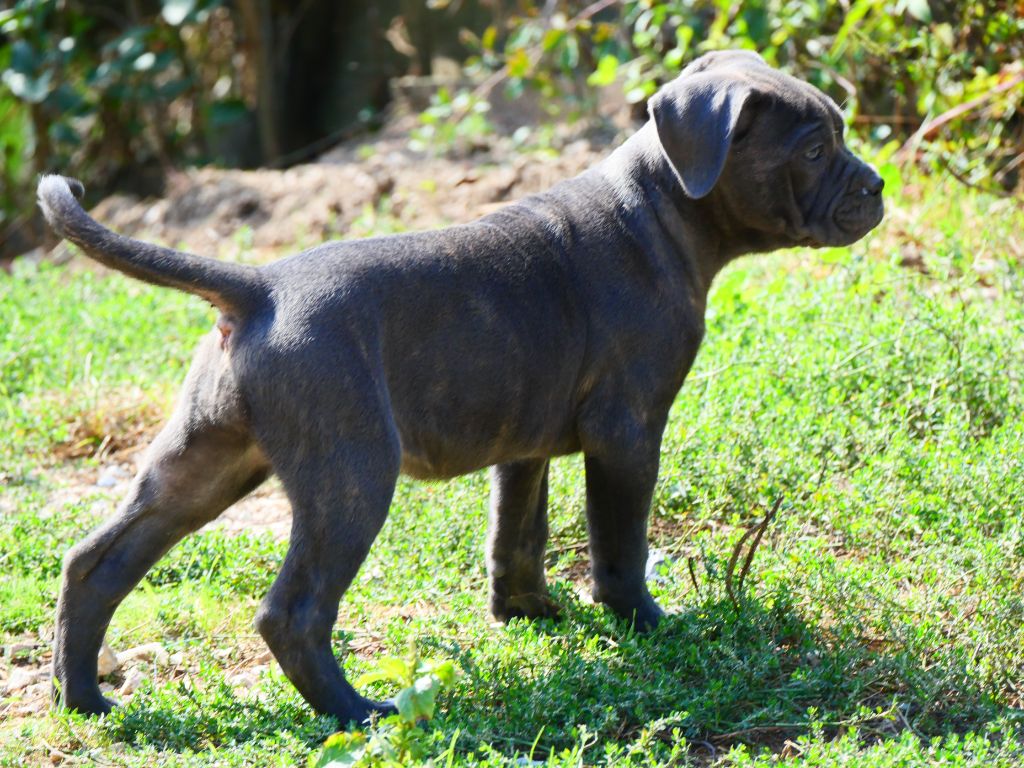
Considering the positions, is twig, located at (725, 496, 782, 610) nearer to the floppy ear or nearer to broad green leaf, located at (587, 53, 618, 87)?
the floppy ear

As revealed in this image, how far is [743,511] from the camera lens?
549 centimetres

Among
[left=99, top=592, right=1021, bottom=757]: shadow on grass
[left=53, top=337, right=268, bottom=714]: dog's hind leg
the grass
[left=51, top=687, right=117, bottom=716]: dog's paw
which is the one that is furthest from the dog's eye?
[left=51, top=687, right=117, bottom=716]: dog's paw

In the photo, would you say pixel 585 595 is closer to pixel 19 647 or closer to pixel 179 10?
pixel 19 647

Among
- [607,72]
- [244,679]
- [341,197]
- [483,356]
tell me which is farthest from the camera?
[341,197]

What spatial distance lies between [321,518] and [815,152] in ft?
6.89

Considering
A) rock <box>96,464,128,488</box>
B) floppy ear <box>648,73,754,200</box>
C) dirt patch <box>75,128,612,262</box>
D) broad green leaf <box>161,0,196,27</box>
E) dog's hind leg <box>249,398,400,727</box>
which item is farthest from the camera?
broad green leaf <box>161,0,196,27</box>

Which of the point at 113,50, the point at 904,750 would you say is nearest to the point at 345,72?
the point at 113,50

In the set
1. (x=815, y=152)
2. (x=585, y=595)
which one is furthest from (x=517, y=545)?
(x=815, y=152)

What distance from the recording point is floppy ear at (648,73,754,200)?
14.6 feet

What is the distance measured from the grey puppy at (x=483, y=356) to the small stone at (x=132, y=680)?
0.96ft

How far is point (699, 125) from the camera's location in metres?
4.47

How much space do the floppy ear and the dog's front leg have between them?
0.89m

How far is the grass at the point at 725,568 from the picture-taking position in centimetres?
402

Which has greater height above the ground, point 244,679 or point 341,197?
point 244,679
